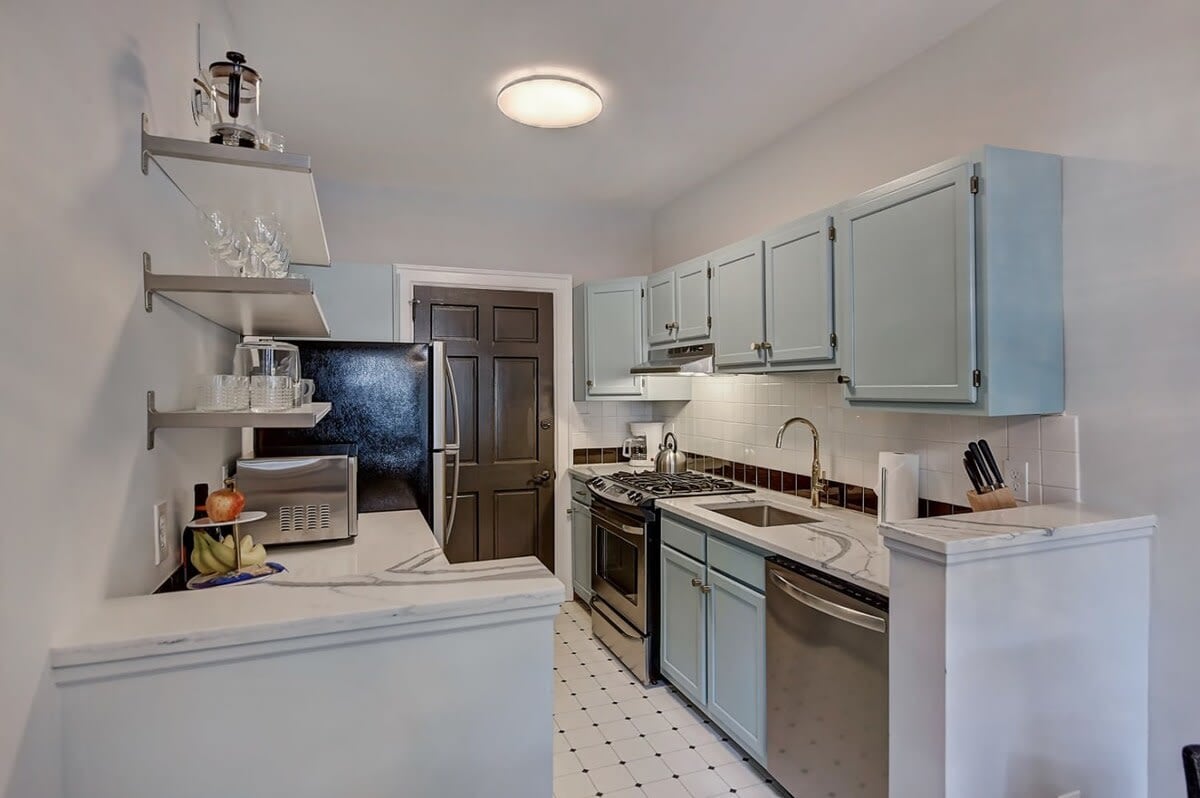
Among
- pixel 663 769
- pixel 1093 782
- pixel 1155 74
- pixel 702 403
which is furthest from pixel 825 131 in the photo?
pixel 663 769

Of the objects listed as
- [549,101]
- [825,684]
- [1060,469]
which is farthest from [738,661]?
[549,101]

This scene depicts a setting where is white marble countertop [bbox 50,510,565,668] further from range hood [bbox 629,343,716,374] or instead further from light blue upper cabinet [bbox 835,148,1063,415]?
range hood [bbox 629,343,716,374]

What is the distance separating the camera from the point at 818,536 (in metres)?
2.27

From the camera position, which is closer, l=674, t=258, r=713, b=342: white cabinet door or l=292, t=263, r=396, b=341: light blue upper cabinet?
l=674, t=258, r=713, b=342: white cabinet door

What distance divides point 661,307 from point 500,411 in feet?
4.08

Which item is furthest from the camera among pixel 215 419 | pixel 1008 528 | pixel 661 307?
pixel 661 307

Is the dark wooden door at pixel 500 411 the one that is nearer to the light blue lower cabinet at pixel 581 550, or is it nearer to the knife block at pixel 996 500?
the light blue lower cabinet at pixel 581 550

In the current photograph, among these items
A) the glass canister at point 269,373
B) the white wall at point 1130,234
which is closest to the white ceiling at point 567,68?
the white wall at point 1130,234

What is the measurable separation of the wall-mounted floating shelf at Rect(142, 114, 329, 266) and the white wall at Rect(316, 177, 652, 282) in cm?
228

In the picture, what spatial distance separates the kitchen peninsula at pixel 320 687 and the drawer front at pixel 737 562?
4.05ft

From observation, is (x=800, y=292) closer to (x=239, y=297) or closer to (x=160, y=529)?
(x=239, y=297)

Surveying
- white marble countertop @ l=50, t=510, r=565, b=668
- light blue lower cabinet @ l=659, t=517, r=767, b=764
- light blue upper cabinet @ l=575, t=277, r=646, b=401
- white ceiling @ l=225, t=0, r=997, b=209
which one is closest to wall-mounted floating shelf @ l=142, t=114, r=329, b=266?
white marble countertop @ l=50, t=510, r=565, b=668

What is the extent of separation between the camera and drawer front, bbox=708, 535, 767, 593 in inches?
88.6

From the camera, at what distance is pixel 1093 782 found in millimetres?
1618
